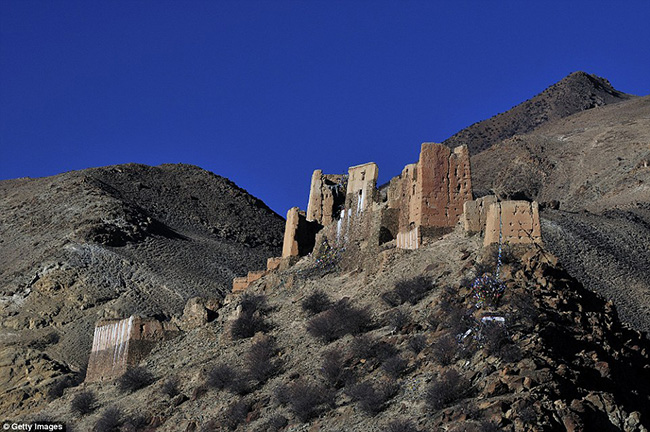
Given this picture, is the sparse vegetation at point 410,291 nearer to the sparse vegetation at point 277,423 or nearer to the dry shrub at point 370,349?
the dry shrub at point 370,349

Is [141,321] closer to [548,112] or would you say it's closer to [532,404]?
[532,404]

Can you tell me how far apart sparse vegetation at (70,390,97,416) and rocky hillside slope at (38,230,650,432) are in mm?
80

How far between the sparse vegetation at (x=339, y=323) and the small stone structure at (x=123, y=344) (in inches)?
265

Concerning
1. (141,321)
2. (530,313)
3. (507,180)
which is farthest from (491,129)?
(530,313)

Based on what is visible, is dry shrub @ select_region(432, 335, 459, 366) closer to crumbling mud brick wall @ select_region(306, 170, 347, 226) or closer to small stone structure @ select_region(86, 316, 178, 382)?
small stone structure @ select_region(86, 316, 178, 382)

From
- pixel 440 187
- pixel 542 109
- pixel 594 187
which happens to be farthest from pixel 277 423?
pixel 542 109

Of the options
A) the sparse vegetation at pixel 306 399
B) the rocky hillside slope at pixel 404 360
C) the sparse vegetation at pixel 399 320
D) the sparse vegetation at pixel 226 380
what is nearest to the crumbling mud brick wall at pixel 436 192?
the rocky hillside slope at pixel 404 360

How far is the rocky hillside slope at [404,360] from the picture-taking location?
1830 centimetres

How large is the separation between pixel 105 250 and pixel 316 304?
1036 inches

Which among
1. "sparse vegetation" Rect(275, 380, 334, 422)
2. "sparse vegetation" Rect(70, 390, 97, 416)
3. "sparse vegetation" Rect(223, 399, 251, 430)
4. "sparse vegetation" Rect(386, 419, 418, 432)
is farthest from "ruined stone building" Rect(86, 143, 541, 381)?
"sparse vegetation" Rect(386, 419, 418, 432)

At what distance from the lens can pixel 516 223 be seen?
78.3 ft

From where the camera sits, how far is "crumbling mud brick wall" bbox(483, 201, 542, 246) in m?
23.7

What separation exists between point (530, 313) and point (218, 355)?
10.1 metres

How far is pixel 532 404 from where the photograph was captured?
1736cm
